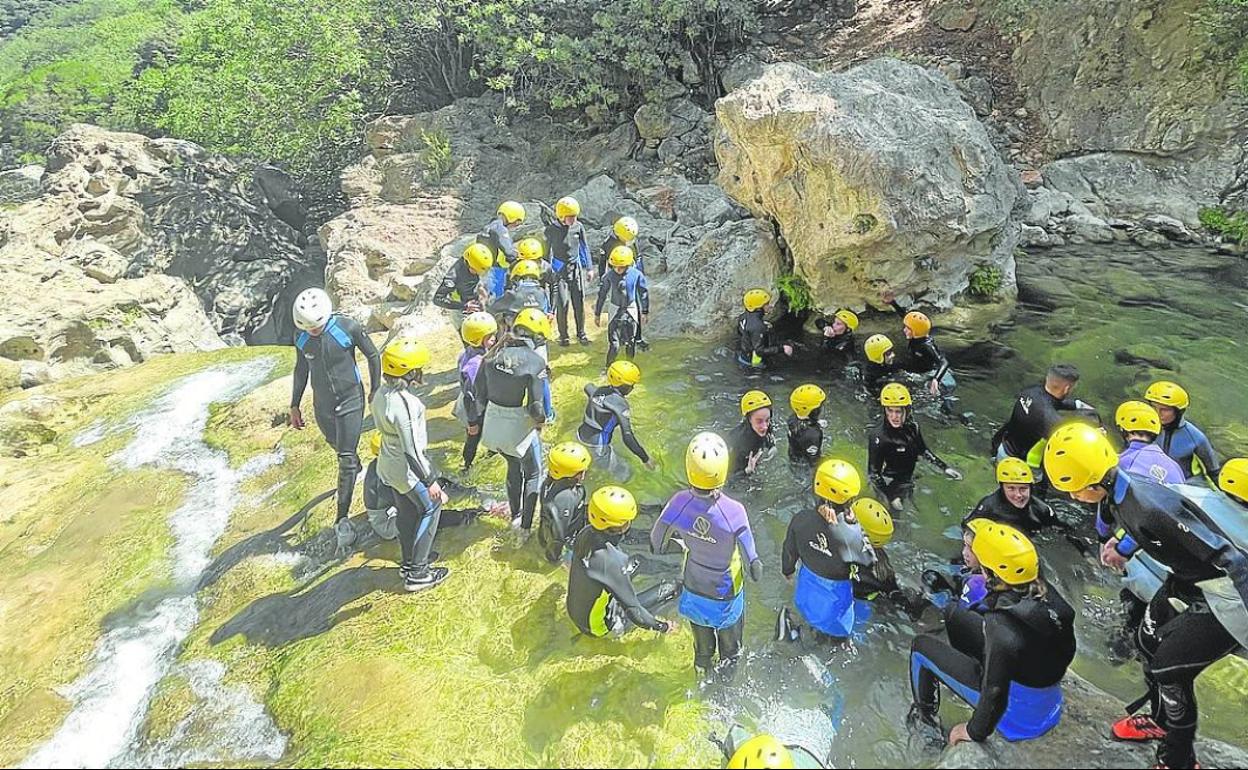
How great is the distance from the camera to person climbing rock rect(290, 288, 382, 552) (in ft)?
20.7

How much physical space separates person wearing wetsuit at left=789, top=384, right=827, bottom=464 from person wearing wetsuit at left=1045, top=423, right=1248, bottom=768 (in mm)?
2716

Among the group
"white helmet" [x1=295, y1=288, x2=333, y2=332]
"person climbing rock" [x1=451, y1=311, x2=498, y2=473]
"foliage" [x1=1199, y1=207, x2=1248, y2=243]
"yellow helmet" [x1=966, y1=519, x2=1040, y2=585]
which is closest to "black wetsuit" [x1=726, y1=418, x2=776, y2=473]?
"person climbing rock" [x1=451, y1=311, x2=498, y2=473]

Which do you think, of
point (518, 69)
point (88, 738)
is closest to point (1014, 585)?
point (88, 738)

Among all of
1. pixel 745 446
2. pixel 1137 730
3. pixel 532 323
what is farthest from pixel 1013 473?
pixel 532 323

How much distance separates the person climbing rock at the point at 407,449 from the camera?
5.59 m

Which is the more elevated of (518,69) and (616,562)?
(518,69)

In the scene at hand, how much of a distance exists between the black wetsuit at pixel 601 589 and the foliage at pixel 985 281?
9614mm

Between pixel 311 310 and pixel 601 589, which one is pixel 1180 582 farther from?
pixel 311 310

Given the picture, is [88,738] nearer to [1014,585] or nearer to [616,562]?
[616,562]

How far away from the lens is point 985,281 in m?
12.0

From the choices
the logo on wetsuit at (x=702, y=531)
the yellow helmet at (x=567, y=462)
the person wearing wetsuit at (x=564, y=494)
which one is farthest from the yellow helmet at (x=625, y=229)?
the logo on wetsuit at (x=702, y=531)

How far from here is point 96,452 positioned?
9789 mm

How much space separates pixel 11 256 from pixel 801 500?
15.5 m

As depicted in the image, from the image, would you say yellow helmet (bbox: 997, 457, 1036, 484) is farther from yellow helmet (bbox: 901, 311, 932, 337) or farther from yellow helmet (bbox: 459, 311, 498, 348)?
yellow helmet (bbox: 459, 311, 498, 348)
